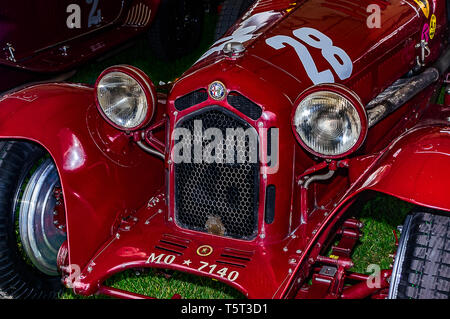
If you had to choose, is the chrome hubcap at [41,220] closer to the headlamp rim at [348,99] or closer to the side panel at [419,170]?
the headlamp rim at [348,99]

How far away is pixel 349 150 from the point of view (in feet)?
8.00

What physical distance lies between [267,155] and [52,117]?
3.36 feet

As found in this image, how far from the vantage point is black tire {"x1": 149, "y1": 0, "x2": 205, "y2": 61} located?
6395mm

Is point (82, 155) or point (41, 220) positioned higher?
point (82, 155)

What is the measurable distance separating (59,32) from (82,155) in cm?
294

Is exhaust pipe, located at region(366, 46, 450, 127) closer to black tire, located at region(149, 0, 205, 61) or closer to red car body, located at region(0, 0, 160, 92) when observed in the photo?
red car body, located at region(0, 0, 160, 92)

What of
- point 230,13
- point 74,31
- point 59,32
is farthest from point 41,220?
point 74,31

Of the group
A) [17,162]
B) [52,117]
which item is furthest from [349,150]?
[17,162]

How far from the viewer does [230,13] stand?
4.64 meters

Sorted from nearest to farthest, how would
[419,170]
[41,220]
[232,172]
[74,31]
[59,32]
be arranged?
[419,170] < [232,172] < [41,220] < [59,32] < [74,31]

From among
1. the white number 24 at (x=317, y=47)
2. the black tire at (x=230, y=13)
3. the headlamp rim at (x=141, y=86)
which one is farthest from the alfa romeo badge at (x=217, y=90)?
the black tire at (x=230, y=13)

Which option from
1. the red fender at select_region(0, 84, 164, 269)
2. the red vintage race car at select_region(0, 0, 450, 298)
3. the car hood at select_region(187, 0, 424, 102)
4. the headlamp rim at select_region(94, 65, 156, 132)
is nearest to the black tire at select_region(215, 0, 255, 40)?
the car hood at select_region(187, 0, 424, 102)

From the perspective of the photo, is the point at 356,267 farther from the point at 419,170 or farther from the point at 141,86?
the point at 141,86

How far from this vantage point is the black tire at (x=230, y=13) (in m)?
4.59
